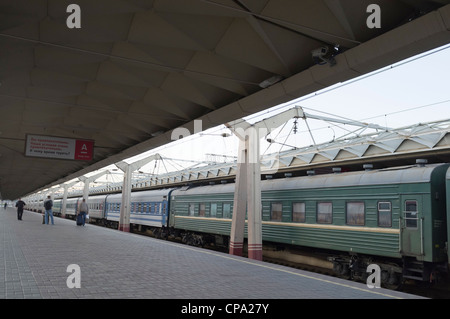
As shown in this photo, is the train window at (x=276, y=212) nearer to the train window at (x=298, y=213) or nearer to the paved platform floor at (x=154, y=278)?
the train window at (x=298, y=213)

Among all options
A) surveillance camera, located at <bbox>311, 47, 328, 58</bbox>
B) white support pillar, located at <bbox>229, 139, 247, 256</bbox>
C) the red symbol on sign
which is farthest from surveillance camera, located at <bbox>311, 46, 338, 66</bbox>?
the red symbol on sign

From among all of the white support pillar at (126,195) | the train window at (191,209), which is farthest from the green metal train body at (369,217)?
the white support pillar at (126,195)

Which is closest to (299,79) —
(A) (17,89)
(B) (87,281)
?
(B) (87,281)

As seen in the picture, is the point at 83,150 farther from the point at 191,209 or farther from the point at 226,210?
the point at 226,210

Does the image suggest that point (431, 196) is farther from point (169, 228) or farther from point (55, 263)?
point (169, 228)

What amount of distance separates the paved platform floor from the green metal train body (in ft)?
9.08

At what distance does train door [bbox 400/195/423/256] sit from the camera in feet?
33.5

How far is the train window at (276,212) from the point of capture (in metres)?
15.0

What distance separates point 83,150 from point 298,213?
9555 millimetres

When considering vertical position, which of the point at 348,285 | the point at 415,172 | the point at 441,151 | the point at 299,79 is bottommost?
the point at 348,285

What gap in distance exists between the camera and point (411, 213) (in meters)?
10.6

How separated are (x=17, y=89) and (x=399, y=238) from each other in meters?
11.9

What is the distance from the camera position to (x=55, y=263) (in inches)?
361

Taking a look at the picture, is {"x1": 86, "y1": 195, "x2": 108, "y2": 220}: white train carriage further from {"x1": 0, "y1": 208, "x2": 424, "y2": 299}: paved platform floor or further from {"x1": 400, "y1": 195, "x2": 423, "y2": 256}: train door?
{"x1": 400, "y1": 195, "x2": 423, "y2": 256}: train door
